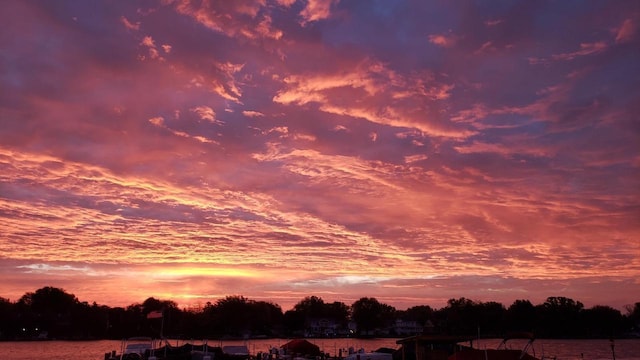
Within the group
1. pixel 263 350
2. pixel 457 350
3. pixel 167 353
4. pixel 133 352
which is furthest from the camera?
pixel 263 350

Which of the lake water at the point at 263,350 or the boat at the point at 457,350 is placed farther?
the lake water at the point at 263,350

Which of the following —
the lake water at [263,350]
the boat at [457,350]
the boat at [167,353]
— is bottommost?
the lake water at [263,350]

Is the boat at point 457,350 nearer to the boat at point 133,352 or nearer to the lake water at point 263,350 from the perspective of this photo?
the boat at point 133,352

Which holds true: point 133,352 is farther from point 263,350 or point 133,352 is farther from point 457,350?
point 263,350

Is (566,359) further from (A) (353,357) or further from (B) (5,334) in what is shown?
(B) (5,334)

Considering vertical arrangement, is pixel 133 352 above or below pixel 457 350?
below

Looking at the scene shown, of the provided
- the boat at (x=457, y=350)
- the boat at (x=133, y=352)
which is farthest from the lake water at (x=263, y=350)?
the boat at (x=457, y=350)

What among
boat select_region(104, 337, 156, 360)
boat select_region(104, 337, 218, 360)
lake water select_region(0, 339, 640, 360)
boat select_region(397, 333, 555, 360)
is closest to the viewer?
boat select_region(397, 333, 555, 360)

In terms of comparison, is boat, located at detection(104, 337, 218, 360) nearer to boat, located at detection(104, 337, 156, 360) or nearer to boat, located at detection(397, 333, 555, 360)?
boat, located at detection(104, 337, 156, 360)

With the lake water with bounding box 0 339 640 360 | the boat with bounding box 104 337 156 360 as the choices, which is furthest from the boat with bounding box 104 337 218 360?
the lake water with bounding box 0 339 640 360

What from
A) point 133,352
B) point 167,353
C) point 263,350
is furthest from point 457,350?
point 263,350

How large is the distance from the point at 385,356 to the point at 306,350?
16168 millimetres

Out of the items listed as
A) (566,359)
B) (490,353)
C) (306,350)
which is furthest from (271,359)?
(566,359)

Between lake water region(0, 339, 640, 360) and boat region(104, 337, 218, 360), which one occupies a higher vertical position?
boat region(104, 337, 218, 360)
